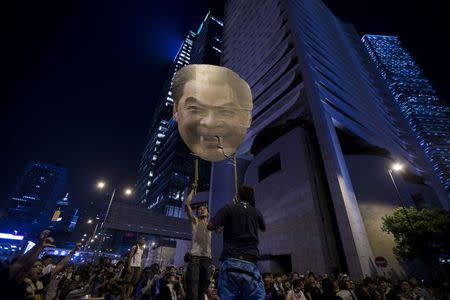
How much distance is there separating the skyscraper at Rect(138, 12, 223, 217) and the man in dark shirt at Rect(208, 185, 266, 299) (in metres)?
49.7

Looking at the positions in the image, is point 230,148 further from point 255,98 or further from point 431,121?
point 431,121

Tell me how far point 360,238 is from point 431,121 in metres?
105

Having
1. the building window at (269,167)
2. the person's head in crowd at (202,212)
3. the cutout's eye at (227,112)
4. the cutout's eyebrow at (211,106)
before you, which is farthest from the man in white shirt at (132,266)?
the building window at (269,167)

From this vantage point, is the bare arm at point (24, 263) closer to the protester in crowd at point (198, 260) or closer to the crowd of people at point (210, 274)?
the crowd of people at point (210, 274)

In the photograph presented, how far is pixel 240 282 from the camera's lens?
2.44 m

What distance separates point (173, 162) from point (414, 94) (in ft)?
330

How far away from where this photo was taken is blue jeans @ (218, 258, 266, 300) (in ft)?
7.91

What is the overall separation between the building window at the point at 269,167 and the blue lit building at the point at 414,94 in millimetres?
90598

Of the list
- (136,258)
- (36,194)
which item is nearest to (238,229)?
(136,258)

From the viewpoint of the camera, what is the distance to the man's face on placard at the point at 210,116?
5.15m

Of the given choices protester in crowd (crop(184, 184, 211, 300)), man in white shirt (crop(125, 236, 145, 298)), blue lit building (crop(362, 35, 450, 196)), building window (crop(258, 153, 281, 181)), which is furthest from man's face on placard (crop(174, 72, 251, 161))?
blue lit building (crop(362, 35, 450, 196))

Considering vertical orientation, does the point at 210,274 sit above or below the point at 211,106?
below

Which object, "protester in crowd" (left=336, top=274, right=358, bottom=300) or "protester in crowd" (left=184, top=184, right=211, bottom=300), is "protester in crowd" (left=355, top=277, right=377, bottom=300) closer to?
"protester in crowd" (left=336, top=274, right=358, bottom=300)

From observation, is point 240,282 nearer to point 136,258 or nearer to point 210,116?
point 210,116
